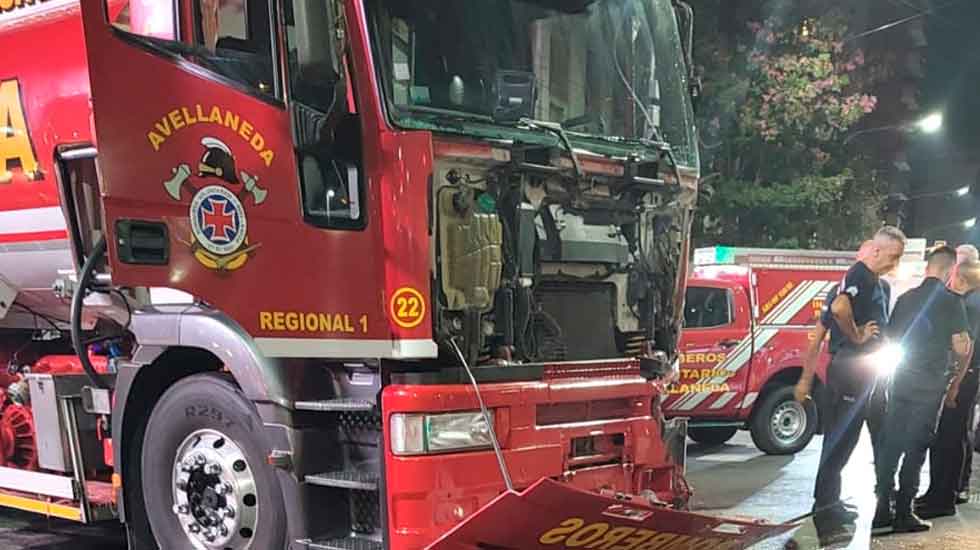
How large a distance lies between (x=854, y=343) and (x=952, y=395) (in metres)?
1.46

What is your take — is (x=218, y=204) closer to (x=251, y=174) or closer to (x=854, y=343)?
(x=251, y=174)

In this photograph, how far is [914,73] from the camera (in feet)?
75.6

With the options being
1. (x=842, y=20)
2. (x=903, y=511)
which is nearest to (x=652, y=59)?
(x=903, y=511)

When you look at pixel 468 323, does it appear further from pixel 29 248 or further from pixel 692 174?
pixel 29 248

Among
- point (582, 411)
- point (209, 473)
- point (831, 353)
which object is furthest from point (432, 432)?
point (831, 353)

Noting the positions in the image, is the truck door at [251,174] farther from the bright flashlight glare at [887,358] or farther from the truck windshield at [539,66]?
the bright flashlight glare at [887,358]

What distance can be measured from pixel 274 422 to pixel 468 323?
3.15 feet

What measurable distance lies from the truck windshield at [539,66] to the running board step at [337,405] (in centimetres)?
122

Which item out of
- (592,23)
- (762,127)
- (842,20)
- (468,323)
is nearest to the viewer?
(468,323)

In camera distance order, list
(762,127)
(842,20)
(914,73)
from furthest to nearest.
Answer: (914,73) < (842,20) < (762,127)

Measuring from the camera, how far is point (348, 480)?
3.91m

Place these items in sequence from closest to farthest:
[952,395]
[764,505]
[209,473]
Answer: [209,473] → [952,395] → [764,505]

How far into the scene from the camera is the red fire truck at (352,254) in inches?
151

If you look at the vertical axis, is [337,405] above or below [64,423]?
above
